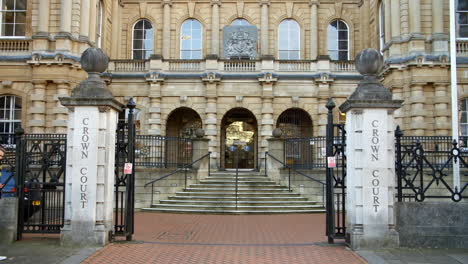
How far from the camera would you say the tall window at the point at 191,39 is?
2996 centimetres

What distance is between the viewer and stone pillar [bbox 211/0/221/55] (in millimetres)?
29172

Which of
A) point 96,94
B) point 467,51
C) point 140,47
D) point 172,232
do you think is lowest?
point 172,232

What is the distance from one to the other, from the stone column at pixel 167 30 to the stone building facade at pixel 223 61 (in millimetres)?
68

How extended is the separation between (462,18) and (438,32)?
233cm

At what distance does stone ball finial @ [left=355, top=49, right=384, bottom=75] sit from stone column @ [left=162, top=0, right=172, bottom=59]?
21.6 meters

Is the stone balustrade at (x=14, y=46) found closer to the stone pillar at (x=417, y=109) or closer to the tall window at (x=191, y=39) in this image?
the tall window at (x=191, y=39)

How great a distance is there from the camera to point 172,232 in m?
11.2

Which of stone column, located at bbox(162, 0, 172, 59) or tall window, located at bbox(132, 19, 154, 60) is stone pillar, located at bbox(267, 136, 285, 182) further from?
tall window, located at bbox(132, 19, 154, 60)

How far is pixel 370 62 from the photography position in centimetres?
902

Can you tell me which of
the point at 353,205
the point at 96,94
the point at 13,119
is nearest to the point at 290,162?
the point at 353,205

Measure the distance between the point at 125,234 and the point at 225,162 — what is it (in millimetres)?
19467

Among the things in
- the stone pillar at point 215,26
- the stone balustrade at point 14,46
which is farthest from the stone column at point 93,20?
the stone pillar at point 215,26

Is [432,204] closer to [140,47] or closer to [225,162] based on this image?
[225,162]

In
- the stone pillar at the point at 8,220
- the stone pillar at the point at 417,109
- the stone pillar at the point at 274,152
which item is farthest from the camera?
the stone pillar at the point at 417,109
